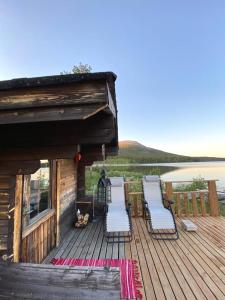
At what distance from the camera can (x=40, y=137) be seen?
1740 mm

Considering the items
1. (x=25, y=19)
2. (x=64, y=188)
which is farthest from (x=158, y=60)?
(x=64, y=188)

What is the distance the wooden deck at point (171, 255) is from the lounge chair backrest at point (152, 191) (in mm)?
653

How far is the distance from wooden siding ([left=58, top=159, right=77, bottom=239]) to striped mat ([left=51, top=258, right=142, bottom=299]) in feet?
3.34

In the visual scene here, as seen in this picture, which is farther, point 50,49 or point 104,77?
point 50,49

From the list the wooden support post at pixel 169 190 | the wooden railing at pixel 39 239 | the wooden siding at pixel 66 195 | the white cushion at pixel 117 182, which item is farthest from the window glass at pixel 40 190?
the wooden support post at pixel 169 190

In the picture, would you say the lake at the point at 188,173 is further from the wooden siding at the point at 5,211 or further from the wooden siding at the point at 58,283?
the wooden siding at the point at 5,211

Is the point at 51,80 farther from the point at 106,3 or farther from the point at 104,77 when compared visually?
the point at 106,3

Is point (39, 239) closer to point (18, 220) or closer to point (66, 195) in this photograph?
point (18, 220)

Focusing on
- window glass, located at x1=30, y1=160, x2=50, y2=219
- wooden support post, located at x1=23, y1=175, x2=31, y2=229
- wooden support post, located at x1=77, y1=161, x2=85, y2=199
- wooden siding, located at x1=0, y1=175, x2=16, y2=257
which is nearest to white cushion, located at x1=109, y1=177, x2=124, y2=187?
wooden support post, located at x1=77, y1=161, x2=85, y2=199

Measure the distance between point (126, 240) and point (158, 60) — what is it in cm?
971

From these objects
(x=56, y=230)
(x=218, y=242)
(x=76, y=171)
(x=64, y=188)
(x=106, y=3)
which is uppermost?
(x=106, y=3)

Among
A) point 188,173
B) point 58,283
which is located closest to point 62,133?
point 58,283

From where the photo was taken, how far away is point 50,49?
9.05 metres

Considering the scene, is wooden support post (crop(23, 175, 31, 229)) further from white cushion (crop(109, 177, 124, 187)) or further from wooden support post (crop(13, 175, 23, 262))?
white cushion (crop(109, 177, 124, 187))
